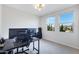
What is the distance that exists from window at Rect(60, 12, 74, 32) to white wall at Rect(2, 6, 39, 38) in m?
0.33

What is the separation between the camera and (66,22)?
1.19 metres

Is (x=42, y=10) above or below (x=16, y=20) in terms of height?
above

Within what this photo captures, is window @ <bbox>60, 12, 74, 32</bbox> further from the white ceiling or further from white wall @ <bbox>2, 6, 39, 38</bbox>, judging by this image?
white wall @ <bbox>2, 6, 39, 38</bbox>

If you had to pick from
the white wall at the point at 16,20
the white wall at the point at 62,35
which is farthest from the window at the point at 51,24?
the white wall at the point at 16,20

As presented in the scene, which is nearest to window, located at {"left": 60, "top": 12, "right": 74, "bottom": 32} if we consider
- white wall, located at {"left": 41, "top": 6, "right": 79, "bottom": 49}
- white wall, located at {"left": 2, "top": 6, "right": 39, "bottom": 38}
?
white wall, located at {"left": 41, "top": 6, "right": 79, "bottom": 49}

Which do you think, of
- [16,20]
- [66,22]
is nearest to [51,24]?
[66,22]

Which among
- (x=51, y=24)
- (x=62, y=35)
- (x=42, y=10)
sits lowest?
(x=62, y=35)

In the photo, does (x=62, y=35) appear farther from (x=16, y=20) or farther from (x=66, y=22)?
(x=16, y=20)

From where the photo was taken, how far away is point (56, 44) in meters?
1.38

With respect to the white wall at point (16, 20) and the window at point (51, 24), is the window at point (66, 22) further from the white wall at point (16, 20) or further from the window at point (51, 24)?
the white wall at point (16, 20)

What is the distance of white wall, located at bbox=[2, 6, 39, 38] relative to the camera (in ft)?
3.98

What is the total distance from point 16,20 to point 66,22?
2.09 feet

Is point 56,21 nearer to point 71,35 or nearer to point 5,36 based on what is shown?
point 71,35

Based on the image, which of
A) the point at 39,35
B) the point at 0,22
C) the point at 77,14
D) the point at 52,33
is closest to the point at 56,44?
the point at 52,33
